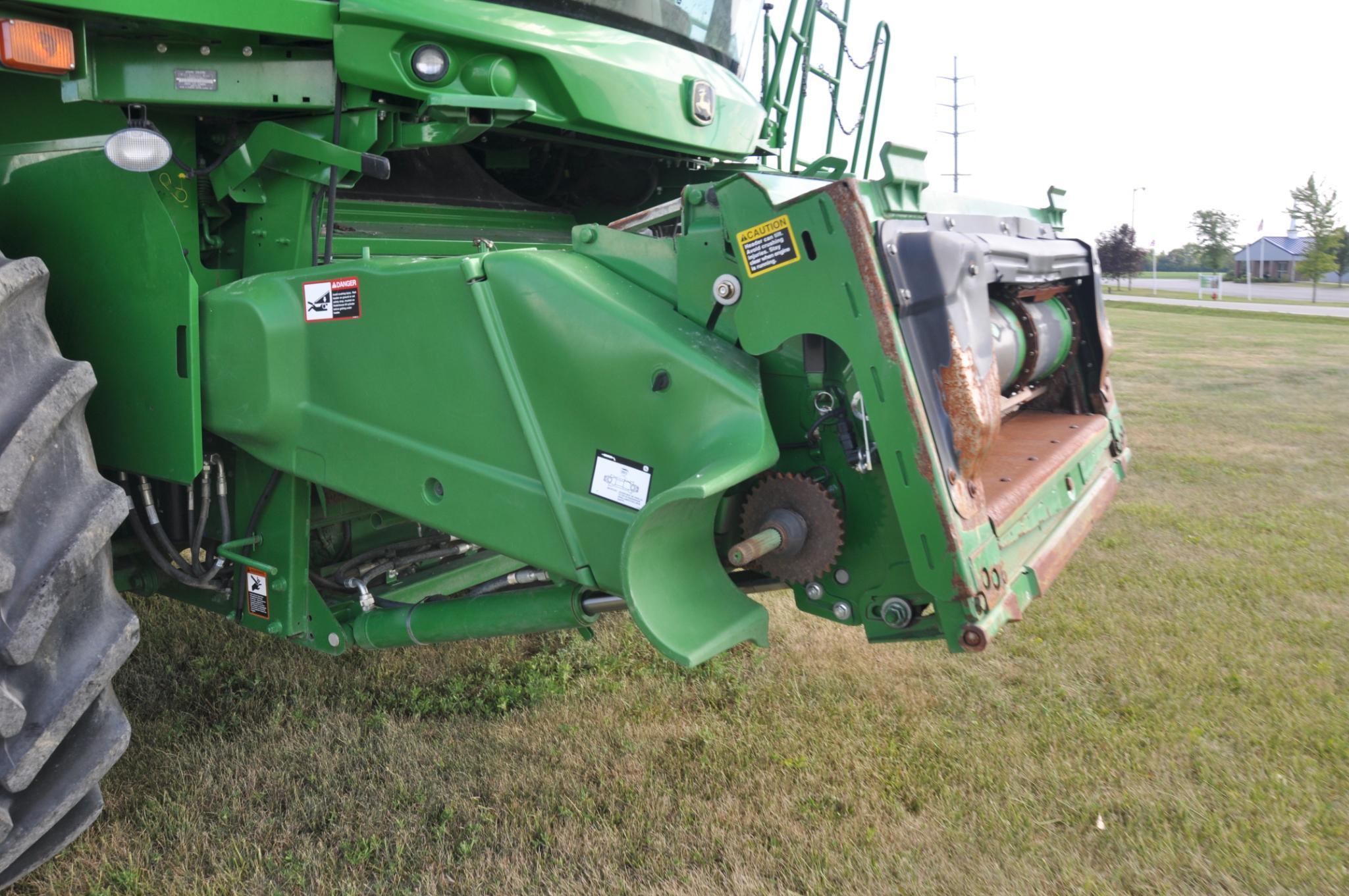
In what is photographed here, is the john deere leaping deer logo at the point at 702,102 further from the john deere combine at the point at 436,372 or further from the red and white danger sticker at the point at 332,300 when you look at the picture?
the red and white danger sticker at the point at 332,300

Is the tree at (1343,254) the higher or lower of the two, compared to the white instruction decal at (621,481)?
lower

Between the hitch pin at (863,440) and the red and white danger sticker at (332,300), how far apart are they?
1.18m

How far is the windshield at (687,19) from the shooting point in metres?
2.88

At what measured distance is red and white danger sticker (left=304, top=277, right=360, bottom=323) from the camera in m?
2.47

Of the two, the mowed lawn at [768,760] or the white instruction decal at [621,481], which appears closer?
the white instruction decal at [621,481]

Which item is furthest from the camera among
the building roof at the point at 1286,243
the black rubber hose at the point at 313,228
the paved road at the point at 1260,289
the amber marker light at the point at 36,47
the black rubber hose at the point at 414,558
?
the building roof at the point at 1286,243

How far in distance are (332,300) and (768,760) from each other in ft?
5.65

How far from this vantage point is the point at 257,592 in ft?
9.21

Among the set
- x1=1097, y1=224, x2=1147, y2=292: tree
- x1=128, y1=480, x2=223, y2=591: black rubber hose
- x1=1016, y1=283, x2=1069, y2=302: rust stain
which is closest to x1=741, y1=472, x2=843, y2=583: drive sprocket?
x1=1016, y1=283, x2=1069, y2=302: rust stain

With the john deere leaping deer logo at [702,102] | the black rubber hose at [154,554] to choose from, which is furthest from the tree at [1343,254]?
the black rubber hose at [154,554]

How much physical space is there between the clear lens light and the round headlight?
1.95 ft

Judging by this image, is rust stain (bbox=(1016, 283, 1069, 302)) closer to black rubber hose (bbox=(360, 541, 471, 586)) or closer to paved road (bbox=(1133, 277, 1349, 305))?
black rubber hose (bbox=(360, 541, 471, 586))

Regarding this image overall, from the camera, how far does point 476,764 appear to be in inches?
118

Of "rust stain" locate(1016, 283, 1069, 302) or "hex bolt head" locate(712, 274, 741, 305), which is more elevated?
"hex bolt head" locate(712, 274, 741, 305)
